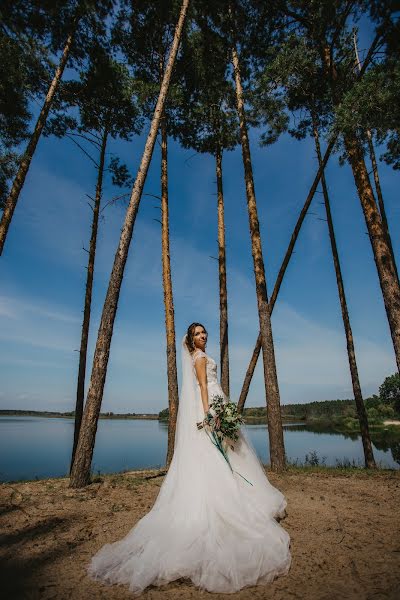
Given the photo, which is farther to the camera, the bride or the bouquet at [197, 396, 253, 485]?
the bouquet at [197, 396, 253, 485]

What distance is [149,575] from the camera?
8.36ft

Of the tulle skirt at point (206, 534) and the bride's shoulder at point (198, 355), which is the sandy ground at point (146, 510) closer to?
the tulle skirt at point (206, 534)

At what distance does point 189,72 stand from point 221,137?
2246 millimetres

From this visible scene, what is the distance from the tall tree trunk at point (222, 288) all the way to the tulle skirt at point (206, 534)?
6.93 m

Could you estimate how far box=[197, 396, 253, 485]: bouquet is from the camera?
3846 millimetres

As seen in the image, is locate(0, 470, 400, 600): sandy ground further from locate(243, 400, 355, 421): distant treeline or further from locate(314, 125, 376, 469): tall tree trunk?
locate(243, 400, 355, 421): distant treeline

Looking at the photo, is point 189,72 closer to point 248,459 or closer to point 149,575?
point 248,459

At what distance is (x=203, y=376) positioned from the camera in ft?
13.1

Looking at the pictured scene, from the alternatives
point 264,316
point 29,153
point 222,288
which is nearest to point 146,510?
point 264,316

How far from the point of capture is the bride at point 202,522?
259cm

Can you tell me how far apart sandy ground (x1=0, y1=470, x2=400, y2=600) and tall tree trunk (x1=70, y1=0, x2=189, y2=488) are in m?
0.48

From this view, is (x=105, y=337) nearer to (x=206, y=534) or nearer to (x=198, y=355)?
(x=198, y=355)

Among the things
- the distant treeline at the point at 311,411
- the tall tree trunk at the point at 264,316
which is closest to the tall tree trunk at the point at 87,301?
the tall tree trunk at the point at 264,316

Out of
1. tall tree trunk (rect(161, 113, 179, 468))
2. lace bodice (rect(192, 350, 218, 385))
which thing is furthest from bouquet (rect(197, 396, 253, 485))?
tall tree trunk (rect(161, 113, 179, 468))
